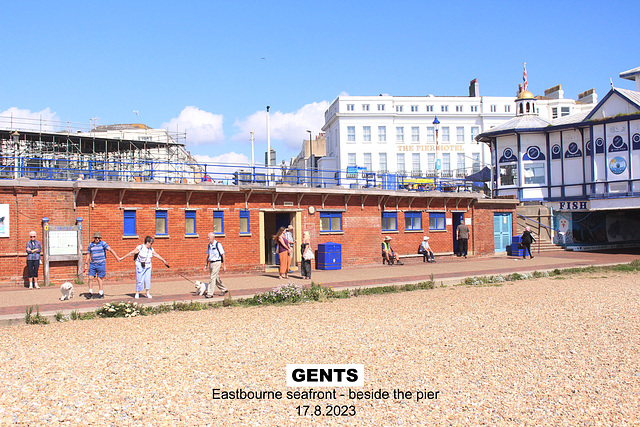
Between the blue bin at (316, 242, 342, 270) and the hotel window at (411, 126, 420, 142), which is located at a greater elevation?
the hotel window at (411, 126, 420, 142)

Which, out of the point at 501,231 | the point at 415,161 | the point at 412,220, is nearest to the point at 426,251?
the point at 412,220

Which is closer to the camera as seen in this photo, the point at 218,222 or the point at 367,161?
the point at 218,222

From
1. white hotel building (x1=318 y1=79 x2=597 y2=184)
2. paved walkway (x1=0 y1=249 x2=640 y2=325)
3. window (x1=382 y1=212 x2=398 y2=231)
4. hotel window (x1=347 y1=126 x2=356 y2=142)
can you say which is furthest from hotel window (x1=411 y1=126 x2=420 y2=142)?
window (x1=382 y1=212 x2=398 y2=231)

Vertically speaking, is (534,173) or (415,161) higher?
(415,161)

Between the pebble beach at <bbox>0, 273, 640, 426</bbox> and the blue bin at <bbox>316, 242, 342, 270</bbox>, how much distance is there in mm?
8777

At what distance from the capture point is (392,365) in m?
7.38

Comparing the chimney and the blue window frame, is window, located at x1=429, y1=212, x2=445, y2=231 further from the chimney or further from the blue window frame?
the chimney

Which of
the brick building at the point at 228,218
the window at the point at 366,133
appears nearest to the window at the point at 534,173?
the brick building at the point at 228,218

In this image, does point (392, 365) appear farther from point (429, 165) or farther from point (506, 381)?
point (429, 165)

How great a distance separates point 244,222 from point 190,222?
6.84 feet

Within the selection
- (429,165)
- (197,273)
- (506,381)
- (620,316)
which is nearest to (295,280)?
(197,273)

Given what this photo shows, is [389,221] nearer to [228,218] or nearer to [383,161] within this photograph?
[228,218]

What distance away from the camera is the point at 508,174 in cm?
3628

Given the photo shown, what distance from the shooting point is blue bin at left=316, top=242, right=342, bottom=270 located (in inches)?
841
